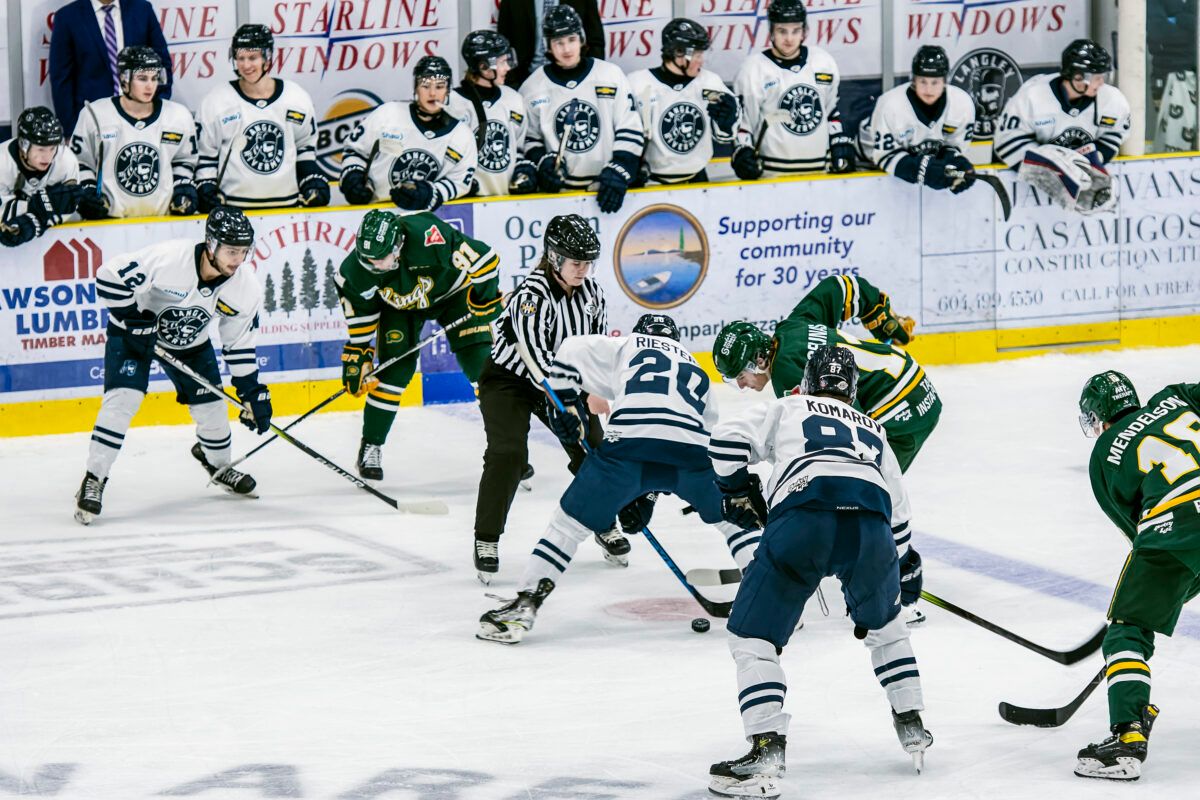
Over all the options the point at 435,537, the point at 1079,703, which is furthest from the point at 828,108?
the point at 1079,703

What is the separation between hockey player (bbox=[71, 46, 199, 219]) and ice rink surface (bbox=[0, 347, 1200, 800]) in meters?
1.25

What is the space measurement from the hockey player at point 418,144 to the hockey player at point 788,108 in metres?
1.51

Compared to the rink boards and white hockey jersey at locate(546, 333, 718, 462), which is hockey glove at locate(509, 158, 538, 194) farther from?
white hockey jersey at locate(546, 333, 718, 462)

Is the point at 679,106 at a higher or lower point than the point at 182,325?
higher

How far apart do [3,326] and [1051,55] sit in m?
6.39

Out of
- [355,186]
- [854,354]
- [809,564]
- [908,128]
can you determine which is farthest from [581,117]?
[809,564]

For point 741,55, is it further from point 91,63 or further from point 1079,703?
point 1079,703

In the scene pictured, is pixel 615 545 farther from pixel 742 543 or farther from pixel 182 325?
pixel 182 325

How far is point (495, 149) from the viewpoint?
9.00 metres

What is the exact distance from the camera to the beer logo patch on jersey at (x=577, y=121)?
9156mm

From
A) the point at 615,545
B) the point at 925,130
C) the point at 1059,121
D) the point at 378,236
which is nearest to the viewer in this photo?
the point at 615,545

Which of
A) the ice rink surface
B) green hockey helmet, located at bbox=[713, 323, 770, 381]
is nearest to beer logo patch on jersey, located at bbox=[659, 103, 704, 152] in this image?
the ice rink surface

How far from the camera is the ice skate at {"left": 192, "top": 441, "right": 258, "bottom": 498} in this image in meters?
7.30

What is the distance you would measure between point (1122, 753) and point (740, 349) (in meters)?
1.56
